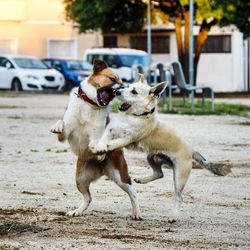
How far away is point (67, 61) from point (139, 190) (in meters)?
37.6

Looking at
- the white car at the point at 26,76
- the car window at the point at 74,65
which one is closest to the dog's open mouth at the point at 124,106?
the white car at the point at 26,76

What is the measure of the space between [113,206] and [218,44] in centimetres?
4965

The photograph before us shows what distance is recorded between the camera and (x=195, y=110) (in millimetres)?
28000

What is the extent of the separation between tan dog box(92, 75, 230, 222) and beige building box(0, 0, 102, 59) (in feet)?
171

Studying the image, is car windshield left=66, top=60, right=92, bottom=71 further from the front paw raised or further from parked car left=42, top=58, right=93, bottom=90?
the front paw raised

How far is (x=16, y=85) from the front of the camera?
4544 centimetres

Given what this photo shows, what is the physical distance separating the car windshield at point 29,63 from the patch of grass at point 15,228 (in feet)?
120

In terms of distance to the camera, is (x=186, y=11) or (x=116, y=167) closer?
(x=116, y=167)

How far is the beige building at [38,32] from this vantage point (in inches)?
2415

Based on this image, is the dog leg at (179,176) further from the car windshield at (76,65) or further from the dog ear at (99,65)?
the car windshield at (76,65)

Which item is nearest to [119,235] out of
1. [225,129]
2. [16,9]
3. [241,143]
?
[241,143]

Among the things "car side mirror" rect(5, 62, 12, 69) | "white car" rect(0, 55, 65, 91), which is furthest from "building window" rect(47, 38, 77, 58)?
"car side mirror" rect(5, 62, 12, 69)

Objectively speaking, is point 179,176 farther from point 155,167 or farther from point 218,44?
point 218,44

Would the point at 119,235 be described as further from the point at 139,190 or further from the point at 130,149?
the point at 139,190
